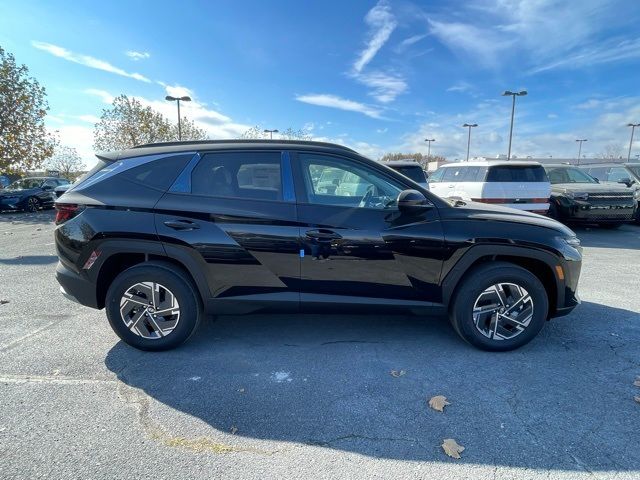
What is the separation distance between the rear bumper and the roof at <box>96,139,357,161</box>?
1125mm

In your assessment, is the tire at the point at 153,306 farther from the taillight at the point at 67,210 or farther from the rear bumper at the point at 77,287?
the taillight at the point at 67,210

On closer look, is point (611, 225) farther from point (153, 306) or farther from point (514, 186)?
point (153, 306)

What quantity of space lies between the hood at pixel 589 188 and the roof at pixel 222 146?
30.9 feet

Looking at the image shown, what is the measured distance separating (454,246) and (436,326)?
43.5 inches

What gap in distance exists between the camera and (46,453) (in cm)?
209

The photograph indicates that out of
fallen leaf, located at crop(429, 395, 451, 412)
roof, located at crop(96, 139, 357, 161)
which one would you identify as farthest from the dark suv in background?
fallen leaf, located at crop(429, 395, 451, 412)

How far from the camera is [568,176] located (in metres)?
11.1

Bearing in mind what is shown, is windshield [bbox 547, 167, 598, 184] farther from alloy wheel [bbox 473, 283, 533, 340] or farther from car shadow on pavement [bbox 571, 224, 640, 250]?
alloy wheel [bbox 473, 283, 533, 340]

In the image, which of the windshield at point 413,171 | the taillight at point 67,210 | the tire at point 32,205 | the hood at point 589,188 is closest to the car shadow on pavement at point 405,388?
the taillight at point 67,210

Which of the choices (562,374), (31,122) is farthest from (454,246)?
(31,122)

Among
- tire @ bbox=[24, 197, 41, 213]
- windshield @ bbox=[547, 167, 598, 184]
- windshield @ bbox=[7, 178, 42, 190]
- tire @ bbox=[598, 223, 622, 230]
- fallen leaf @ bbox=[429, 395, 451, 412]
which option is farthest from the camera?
windshield @ bbox=[7, 178, 42, 190]

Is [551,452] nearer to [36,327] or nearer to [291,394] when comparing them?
[291,394]

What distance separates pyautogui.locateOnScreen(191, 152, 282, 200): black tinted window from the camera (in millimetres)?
3148

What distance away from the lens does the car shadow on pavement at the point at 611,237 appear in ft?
27.2
